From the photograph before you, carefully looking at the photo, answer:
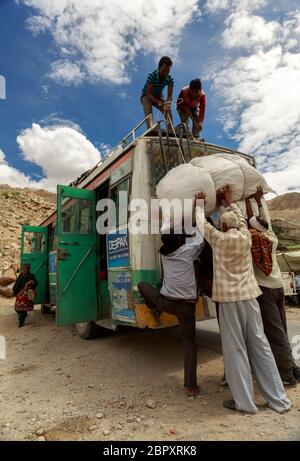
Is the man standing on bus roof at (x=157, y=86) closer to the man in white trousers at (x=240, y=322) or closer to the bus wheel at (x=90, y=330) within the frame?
the man in white trousers at (x=240, y=322)

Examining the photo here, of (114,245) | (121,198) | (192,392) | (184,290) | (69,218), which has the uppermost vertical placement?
(121,198)

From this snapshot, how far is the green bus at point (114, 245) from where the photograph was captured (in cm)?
413

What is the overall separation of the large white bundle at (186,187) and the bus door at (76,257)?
2.37 m

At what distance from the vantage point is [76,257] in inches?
223

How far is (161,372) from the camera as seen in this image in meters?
4.20

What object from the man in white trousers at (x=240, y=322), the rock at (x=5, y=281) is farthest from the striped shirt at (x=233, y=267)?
the rock at (x=5, y=281)

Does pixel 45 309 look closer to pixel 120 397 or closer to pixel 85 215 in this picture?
pixel 85 215

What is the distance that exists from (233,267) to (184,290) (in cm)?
64

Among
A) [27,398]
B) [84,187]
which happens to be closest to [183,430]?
[27,398]

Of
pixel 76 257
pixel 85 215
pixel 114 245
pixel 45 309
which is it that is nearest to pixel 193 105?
pixel 85 215

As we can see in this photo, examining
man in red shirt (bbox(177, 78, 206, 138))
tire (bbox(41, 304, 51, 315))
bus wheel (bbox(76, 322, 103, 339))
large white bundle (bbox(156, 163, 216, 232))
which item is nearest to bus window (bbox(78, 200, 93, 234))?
bus wheel (bbox(76, 322, 103, 339))

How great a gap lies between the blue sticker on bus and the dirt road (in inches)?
55.1

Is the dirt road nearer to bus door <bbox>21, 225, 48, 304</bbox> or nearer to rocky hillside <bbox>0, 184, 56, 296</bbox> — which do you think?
bus door <bbox>21, 225, 48, 304</bbox>

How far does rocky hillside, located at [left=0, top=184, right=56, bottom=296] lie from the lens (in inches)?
552
